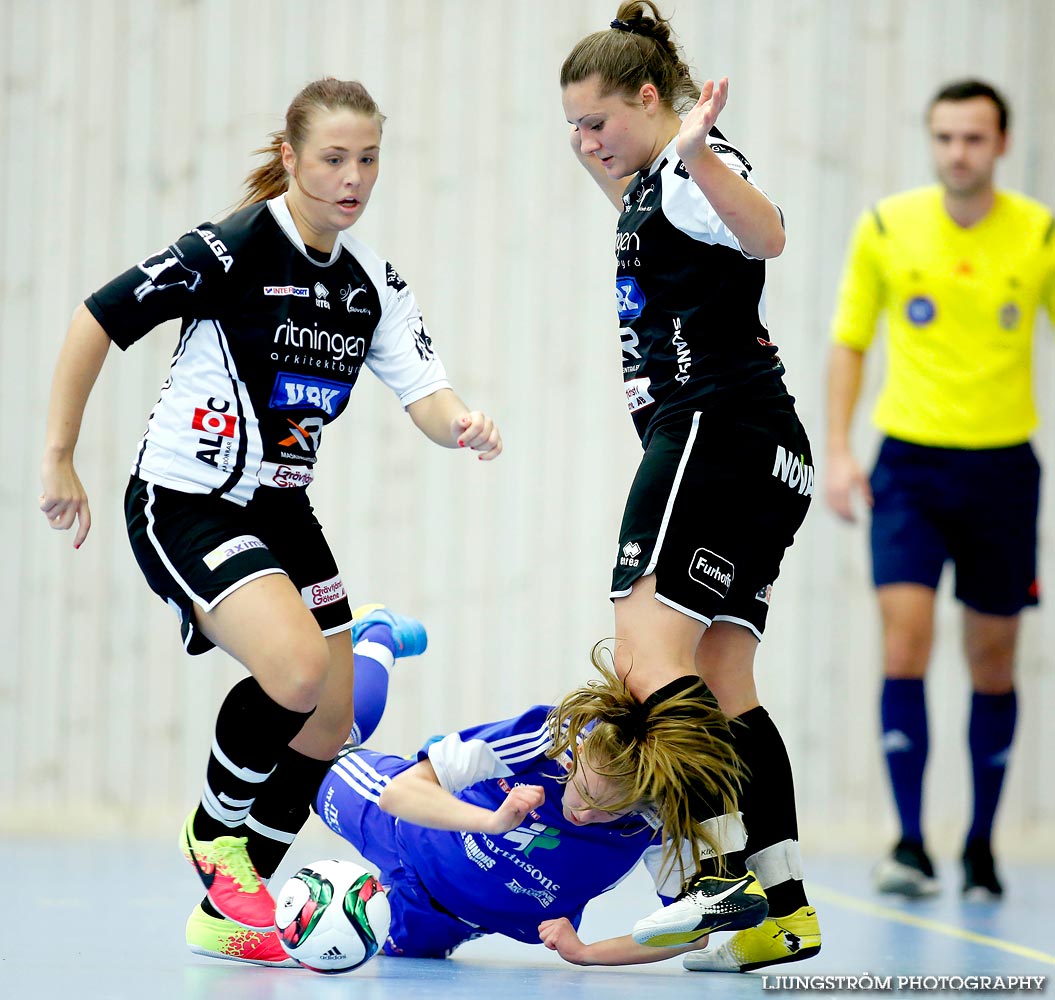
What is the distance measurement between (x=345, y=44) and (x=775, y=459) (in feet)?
11.0

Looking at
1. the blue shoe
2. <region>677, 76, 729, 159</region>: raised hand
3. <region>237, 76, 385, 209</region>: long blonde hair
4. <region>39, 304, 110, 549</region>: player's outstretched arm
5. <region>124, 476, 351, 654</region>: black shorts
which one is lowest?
the blue shoe

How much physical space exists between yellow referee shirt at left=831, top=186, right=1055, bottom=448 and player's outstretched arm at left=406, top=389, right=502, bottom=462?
171cm

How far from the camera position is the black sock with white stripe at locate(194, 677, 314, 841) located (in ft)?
8.67

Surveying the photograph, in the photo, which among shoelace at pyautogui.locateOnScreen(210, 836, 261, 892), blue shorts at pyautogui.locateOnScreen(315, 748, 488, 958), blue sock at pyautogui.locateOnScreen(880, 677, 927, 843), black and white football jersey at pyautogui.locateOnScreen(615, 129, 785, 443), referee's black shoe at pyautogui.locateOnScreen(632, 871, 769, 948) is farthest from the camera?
blue sock at pyautogui.locateOnScreen(880, 677, 927, 843)

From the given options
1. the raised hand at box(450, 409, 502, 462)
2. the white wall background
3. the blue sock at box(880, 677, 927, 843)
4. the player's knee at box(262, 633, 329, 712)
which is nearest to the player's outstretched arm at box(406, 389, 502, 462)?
the raised hand at box(450, 409, 502, 462)

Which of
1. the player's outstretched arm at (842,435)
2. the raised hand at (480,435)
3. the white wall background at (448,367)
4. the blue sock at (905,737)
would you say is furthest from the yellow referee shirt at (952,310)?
the raised hand at (480,435)

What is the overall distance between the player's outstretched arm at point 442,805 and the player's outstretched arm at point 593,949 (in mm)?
212

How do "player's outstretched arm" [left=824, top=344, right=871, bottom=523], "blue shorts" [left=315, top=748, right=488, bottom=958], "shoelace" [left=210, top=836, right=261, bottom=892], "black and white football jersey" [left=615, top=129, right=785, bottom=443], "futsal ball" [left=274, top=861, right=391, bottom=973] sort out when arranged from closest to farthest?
1. "futsal ball" [left=274, top=861, right=391, bottom=973]
2. "black and white football jersey" [left=615, top=129, right=785, bottom=443]
3. "shoelace" [left=210, top=836, right=261, bottom=892]
4. "blue shorts" [left=315, top=748, right=488, bottom=958]
5. "player's outstretched arm" [left=824, top=344, right=871, bottom=523]

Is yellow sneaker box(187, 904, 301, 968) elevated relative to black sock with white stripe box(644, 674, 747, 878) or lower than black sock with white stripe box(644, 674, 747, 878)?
lower

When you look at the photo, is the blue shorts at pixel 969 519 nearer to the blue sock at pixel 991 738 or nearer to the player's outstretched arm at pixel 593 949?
the blue sock at pixel 991 738

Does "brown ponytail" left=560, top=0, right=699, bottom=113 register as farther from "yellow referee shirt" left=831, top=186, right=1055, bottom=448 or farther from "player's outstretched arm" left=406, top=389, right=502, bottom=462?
"yellow referee shirt" left=831, top=186, right=1055, bottom=448

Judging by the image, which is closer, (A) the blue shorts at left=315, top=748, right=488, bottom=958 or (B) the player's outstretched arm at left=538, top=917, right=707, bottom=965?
(B) the player's outstretched arm at left=538, top=917, right=707, bottom=965

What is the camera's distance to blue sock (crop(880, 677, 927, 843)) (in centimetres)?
403

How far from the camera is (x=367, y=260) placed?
9.39 feet
